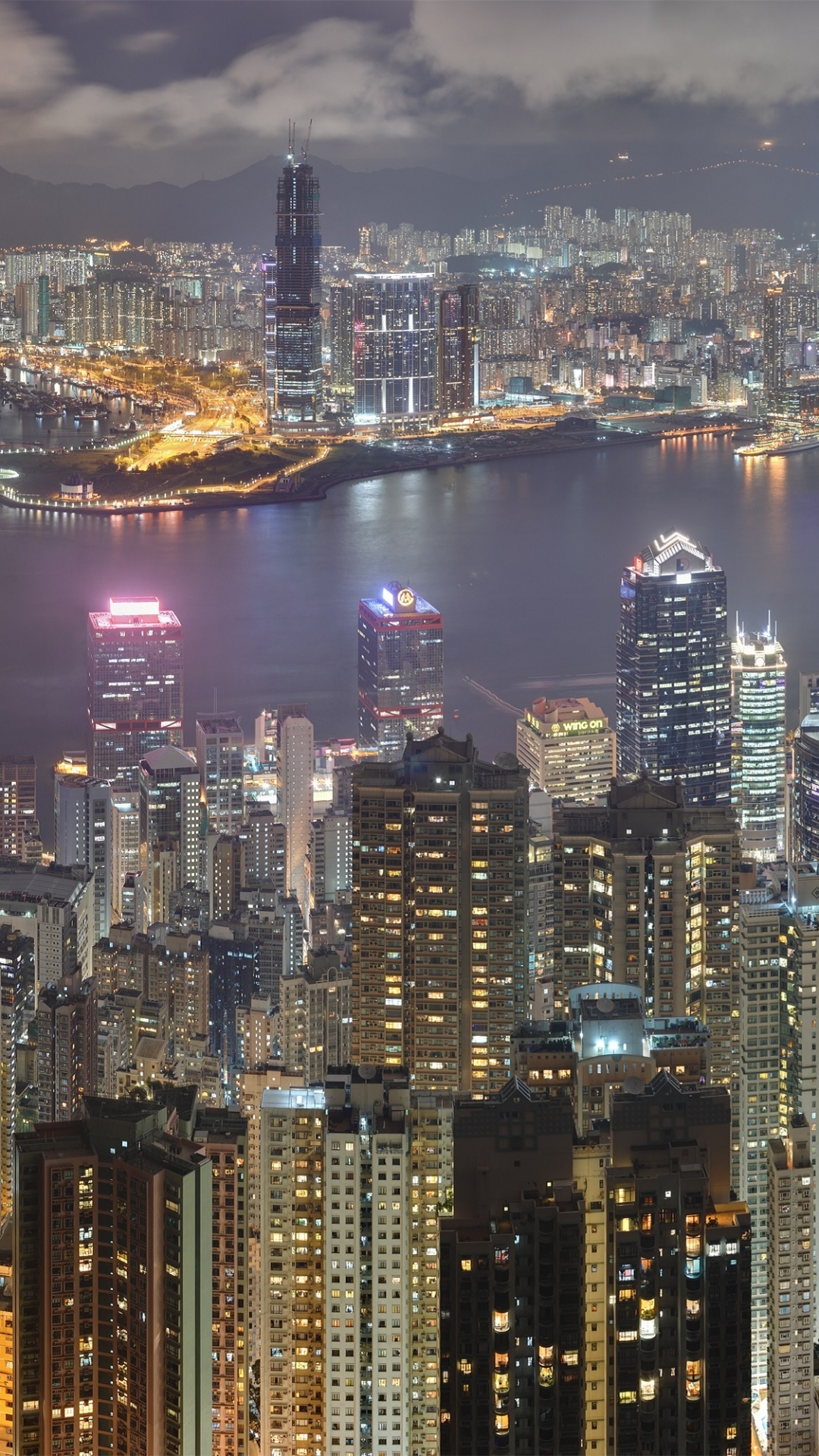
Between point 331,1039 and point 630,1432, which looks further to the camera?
point 331,1039

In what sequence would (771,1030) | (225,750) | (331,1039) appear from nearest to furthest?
(771,1030) < (331,1039) < (225,750)

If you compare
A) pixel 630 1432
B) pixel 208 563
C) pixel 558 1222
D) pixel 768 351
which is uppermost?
pixel 768 351

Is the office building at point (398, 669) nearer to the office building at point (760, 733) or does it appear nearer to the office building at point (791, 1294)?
the office building at point (760, 733)

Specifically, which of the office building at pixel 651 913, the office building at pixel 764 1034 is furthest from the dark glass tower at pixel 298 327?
the office building at pixel 764 1034

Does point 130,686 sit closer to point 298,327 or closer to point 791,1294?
point 298,327

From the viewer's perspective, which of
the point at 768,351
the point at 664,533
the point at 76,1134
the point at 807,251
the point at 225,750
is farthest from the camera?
the point at 768,351

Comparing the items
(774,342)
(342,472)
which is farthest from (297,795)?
(774,342)

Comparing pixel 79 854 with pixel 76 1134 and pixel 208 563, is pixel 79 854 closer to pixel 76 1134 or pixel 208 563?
pixel 208 563

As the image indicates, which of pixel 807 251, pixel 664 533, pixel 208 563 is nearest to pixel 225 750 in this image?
pixel 208 563
